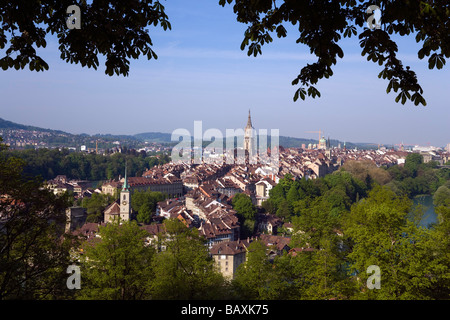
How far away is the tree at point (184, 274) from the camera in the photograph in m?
9.00

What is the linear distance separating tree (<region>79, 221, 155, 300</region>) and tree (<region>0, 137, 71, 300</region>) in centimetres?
223

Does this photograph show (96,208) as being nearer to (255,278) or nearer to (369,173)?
(255,278)

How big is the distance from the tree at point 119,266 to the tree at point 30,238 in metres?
2.23

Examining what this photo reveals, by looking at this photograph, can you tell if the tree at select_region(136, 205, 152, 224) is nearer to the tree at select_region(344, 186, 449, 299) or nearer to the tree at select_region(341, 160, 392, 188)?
the tree at select_region(344, 186, 449, 299)

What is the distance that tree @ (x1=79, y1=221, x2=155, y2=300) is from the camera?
9.46m

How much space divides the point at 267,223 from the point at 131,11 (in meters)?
31.0

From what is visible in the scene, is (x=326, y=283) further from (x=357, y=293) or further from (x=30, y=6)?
(x=30, y=6)

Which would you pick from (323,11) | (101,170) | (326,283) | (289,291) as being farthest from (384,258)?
(101,170)

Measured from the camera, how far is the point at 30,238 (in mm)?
6684

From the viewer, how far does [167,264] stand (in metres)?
10.4

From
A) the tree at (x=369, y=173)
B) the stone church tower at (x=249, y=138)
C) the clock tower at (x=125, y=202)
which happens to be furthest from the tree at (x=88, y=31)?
the stone church tower at (x=249, y=138)

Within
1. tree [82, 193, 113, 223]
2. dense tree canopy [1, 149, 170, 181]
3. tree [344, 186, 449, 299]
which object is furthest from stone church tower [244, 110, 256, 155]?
tree [344, 186, 449, 299]

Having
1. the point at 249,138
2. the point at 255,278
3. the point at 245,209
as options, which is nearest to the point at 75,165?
the point at 249,138

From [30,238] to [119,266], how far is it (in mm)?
3242
